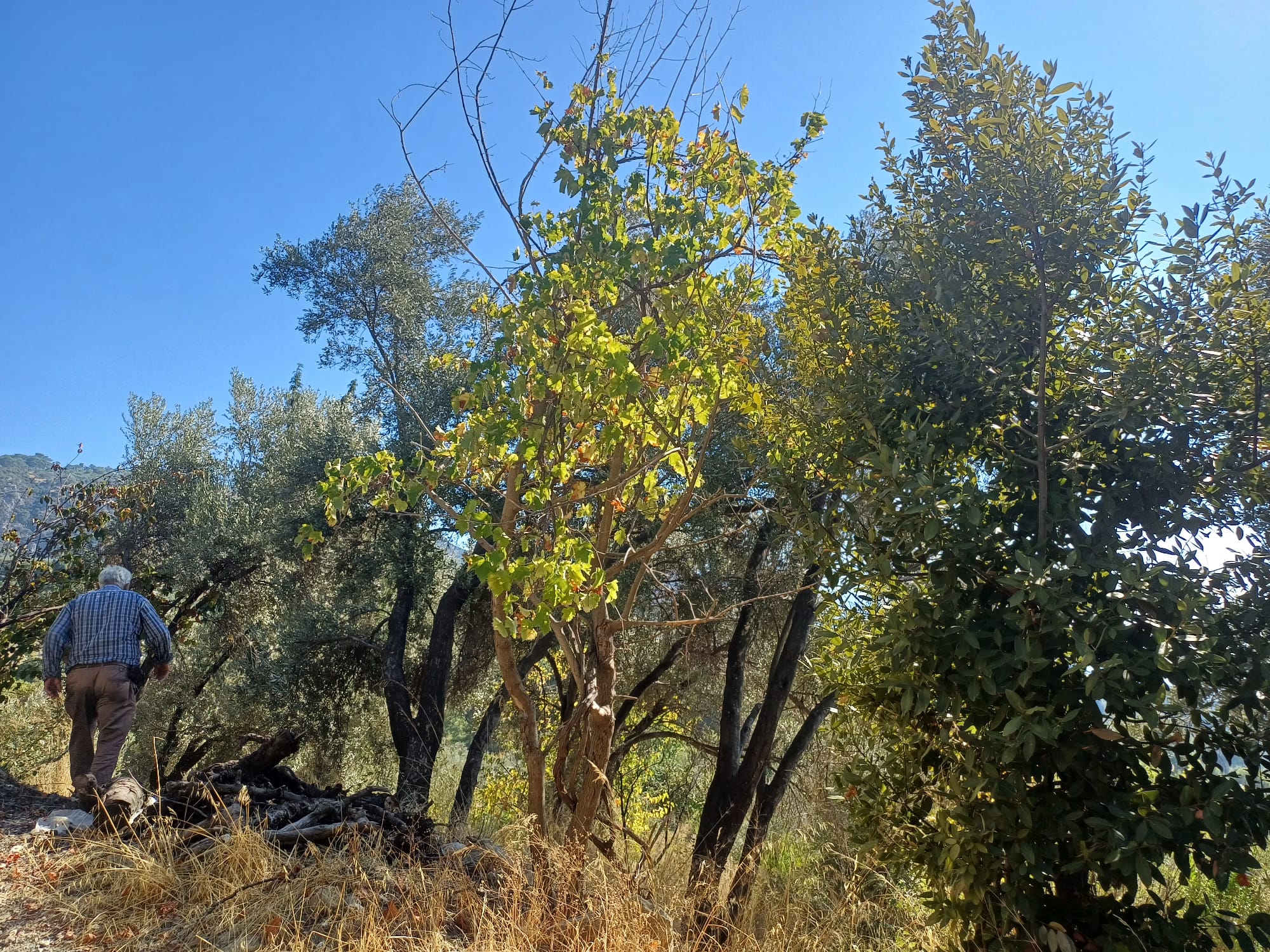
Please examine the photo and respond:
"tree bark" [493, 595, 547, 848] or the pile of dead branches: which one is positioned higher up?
"tree bark" [493, 595, 547, 848]

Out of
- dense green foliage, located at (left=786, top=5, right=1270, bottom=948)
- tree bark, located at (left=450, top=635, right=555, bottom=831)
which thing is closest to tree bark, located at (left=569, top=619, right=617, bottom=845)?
dense green foliage, located at (left=786, top=5, right=1270, bottom=948)

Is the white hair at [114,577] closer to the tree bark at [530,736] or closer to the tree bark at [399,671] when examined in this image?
the tree bark at [399,671]

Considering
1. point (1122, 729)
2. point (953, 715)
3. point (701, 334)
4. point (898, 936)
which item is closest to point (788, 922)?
point (898, 936)

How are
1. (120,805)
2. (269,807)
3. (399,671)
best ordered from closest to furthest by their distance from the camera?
(120,805)
(269,807)
(399,671)

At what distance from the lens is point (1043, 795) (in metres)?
3.25

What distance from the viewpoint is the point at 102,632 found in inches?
246

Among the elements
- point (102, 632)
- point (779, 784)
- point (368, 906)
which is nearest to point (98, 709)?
point (102, 632)

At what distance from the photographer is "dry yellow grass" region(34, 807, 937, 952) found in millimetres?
3941

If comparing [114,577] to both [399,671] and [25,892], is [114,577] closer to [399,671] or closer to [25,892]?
[25,892]

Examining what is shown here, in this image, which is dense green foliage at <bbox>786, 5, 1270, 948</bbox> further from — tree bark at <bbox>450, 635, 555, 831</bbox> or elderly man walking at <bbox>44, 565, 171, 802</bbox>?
tree bark at <bbox>450, 635, 555, 831</bbox>

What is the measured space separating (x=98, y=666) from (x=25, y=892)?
1752 mm

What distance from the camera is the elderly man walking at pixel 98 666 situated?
6211 millimetres

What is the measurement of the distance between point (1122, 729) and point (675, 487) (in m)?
5.89

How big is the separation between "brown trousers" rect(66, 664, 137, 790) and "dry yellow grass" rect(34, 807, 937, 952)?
0.99 metres
